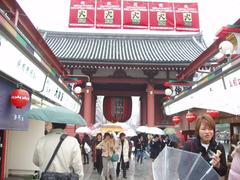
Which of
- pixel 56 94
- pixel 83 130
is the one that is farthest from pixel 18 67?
pixel 83 130

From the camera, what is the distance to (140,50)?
23562 millimetres

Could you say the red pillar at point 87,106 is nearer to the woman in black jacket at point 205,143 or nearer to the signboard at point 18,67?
the signboard at point 18,67

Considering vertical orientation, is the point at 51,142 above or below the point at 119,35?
below

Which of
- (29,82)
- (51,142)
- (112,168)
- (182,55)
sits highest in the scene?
(182,55)

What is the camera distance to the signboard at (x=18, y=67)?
17.0 feet

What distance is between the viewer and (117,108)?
23.2 metres

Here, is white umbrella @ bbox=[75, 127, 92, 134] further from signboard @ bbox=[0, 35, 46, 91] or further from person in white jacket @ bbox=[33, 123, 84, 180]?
person in white jacket @ bbox=[33, 123, 84, 180]

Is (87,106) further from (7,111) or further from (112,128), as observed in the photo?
(7,111)

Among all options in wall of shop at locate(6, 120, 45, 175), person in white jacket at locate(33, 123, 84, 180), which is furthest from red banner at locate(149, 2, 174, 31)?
person in white jacket at locate(33, 123, 84, 180)

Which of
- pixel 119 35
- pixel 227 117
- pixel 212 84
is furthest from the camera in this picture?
pixel 119 35

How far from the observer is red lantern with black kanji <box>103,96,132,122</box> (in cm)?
2297

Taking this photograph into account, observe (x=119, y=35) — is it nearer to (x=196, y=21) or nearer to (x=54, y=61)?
(x=196, y=21)

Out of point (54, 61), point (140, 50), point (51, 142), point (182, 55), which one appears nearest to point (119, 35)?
point (140, 50)

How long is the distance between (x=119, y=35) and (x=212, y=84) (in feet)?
60.4
